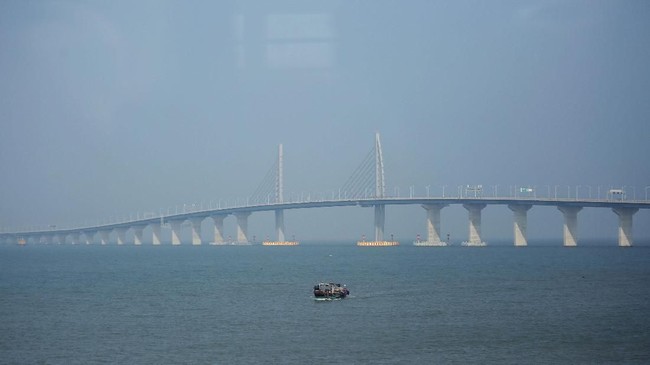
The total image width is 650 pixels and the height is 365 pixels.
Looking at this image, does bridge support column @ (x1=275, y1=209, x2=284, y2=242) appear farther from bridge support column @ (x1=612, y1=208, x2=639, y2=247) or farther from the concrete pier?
bridge support column @ (x1=612, y1=208, x2=639, y2=247)

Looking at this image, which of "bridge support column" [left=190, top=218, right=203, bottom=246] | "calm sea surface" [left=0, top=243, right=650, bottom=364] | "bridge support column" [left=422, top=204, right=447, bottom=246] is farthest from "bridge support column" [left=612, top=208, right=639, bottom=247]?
"bridge support column" [left=190, top=218, right=203, bottom=246]

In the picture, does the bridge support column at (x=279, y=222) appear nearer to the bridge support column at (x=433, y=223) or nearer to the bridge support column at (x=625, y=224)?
the bridge support column at (x=433, y=223)

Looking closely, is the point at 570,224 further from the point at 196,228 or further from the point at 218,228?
the point at 196,228

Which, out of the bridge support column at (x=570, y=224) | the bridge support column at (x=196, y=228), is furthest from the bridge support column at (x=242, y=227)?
the bridge support column at (x=570, y=224)

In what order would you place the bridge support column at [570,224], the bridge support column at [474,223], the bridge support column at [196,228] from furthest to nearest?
the bridge support column at [196,228], the bridge support column at [474,223], the bridge support column at [570,224]

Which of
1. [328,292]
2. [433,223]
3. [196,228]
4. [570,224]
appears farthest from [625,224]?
[328,292]

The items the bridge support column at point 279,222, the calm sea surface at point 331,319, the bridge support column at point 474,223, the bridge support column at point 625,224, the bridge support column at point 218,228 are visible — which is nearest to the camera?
the calm sea surface at point 331,319
